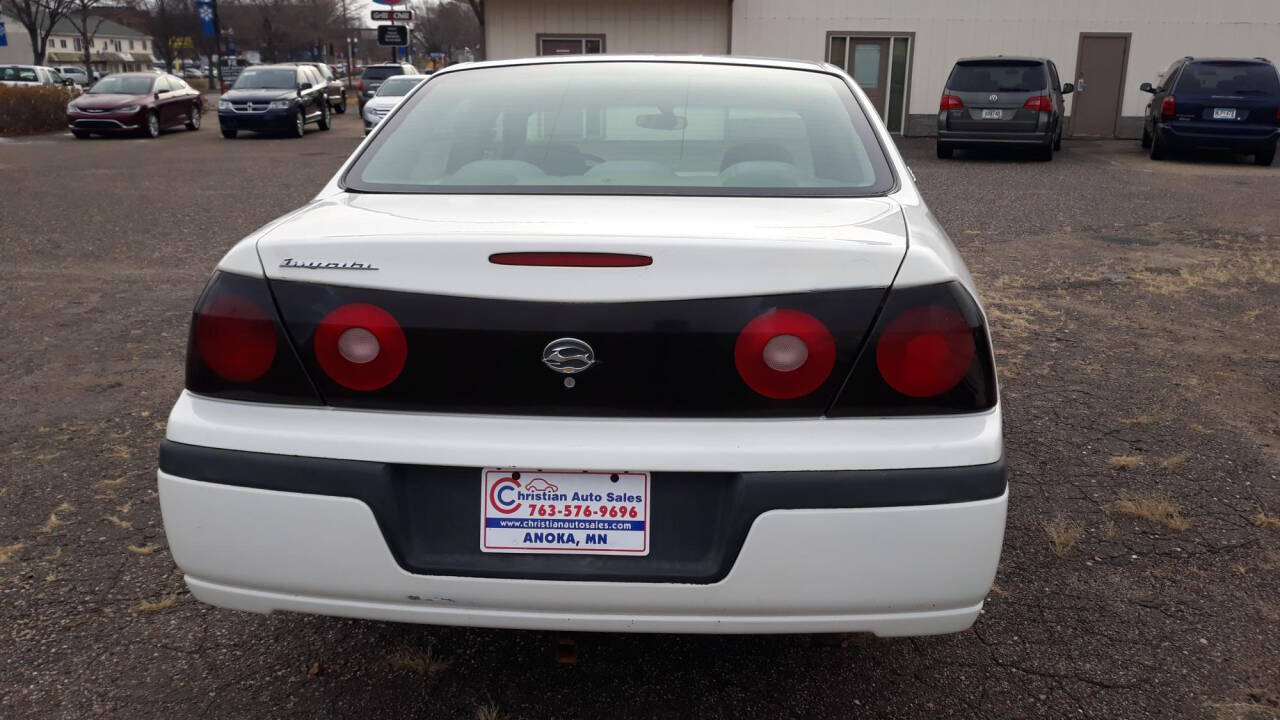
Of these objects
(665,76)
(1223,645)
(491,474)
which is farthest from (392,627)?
(1223,645)

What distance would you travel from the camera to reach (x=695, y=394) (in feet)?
6.82

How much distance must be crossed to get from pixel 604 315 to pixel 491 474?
0.38 metres

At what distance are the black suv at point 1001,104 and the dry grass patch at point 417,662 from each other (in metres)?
15.6

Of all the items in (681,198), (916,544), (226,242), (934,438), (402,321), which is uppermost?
(681,198)

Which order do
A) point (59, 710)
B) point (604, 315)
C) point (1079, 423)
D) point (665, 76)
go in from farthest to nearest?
point (1079, 423) < point (665, 76) < point (59, 710) < point (604, 315)

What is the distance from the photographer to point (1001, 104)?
1638 cm

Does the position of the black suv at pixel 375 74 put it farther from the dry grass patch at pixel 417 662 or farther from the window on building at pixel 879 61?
the dry grass patch at pixel 417 662

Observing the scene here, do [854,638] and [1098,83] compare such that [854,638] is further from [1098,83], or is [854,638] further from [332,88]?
[332,88]

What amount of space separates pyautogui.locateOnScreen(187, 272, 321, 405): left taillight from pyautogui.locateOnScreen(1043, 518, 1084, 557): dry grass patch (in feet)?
7.73

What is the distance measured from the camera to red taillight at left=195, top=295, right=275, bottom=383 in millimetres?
2150

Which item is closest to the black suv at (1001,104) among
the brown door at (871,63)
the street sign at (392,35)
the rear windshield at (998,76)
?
the rear windshield at (998,76)

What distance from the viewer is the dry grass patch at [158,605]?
294 centimetres

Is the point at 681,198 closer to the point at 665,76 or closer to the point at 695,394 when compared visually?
the point at 695,394

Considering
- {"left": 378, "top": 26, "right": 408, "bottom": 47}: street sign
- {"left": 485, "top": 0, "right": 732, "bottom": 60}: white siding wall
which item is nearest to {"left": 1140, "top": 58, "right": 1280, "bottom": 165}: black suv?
{"left": 485, "top": 0, "right": 732, "bottom": 60}: white siding wall
